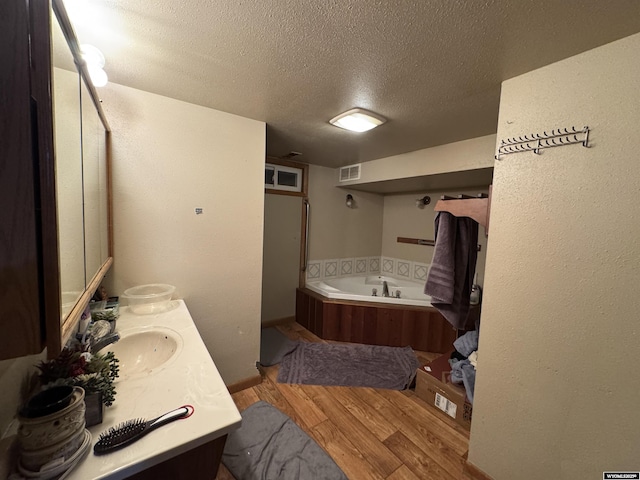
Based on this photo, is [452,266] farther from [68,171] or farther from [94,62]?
[94,62]

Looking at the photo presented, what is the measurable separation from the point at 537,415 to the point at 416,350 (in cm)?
158

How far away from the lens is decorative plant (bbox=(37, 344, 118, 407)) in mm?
688

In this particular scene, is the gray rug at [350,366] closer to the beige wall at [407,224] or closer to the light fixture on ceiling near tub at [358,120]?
the beige wall at [407,224]

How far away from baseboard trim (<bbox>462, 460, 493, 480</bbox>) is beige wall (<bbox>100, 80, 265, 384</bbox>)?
5.08 feet

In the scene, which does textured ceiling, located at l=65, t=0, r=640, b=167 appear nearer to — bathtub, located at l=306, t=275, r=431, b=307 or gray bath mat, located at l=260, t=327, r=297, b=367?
bathtub, located at l=306, t=275, r=431, b=307

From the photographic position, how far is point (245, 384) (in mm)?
1985

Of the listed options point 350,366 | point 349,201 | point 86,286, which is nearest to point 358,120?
point 86,286

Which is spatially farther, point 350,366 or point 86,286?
point 350,366

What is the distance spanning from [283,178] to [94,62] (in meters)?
2.15

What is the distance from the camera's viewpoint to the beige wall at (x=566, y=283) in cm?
93

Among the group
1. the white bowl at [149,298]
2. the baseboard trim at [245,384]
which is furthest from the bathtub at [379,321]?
the white bowl at [149,298]

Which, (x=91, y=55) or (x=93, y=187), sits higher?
(x=91, y=55)

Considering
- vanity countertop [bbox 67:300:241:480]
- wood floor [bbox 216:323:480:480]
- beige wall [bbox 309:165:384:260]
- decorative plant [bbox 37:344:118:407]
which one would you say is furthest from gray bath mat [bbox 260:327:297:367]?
decorative plant [bbox 37:344:118:407]

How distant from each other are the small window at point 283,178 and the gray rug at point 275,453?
90.4 inches
